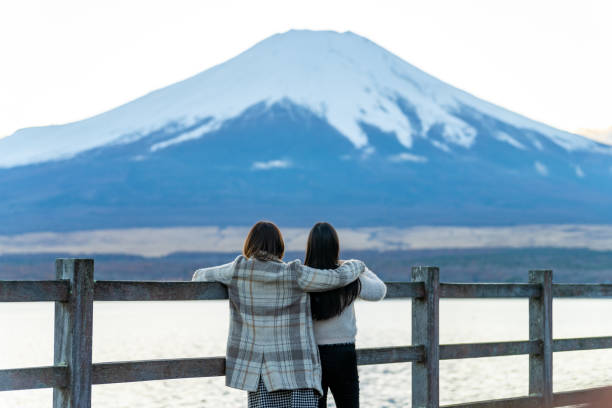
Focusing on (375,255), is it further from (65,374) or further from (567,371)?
(65,374)

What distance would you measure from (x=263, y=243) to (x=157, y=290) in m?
0.68

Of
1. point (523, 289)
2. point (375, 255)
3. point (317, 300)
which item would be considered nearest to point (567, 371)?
point (523, 289)

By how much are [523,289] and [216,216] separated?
168280 mm

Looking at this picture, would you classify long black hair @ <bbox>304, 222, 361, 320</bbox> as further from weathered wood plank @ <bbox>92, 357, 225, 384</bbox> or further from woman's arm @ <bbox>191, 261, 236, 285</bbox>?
weathered wood plank @ <bbox>92, 357, 225, 384</bbox>

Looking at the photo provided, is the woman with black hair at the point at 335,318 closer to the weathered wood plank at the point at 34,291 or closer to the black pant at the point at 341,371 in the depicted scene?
the black pant at the point at 341,371

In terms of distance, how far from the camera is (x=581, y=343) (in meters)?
8.40

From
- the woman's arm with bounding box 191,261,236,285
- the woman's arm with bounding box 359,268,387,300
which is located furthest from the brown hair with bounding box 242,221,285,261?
the woman's arm with bounding box 359,268,387,300

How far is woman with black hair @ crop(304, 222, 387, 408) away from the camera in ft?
18.8

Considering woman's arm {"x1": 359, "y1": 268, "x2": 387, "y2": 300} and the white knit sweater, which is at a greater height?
woman's arm {"x1": 359, "y1": 268, "x2": 387, "y2": 300}

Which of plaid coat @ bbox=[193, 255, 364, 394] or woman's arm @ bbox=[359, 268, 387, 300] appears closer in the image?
plaid coat @ bbox=[193, 255, 364, 394]

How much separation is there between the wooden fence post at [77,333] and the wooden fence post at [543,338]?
362 cm

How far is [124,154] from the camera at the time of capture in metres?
195

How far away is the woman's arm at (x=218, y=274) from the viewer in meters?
5.70

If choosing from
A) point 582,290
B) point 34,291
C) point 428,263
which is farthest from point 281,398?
point 428,263
